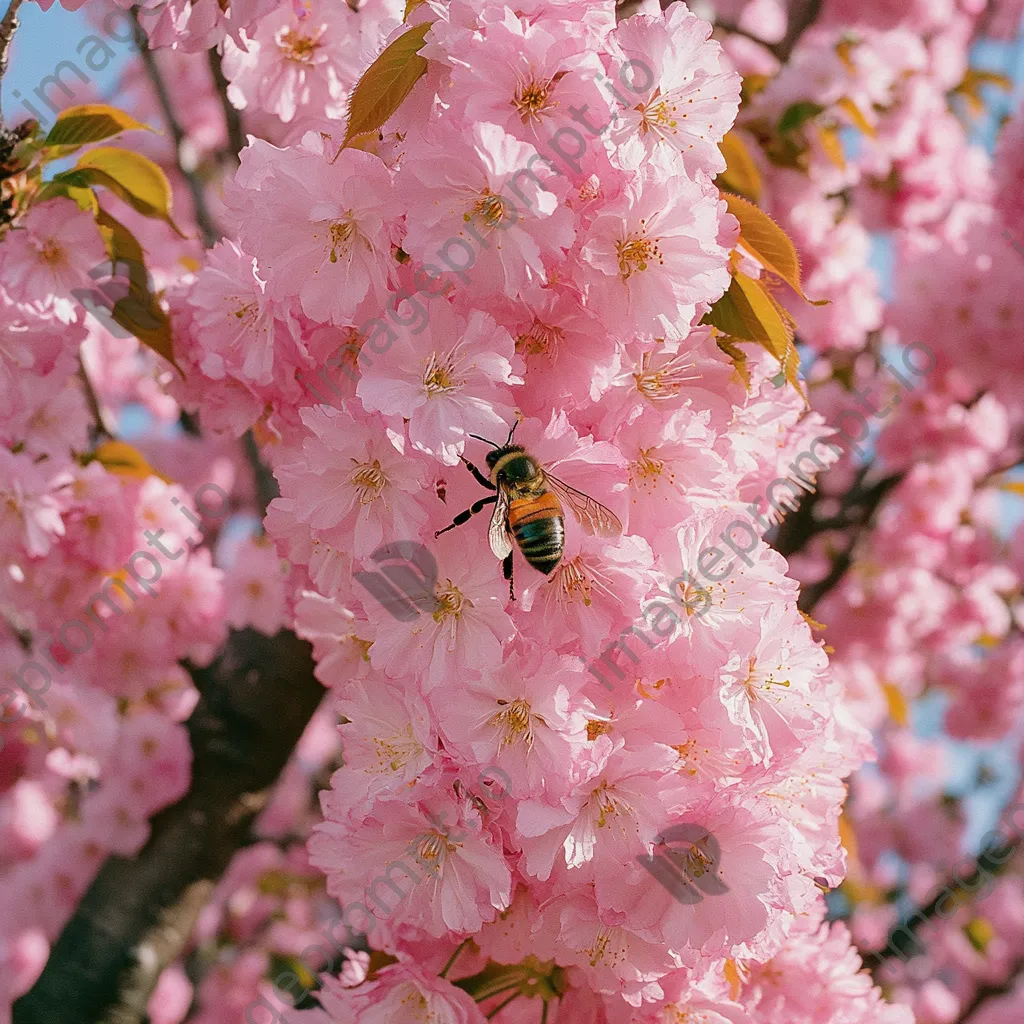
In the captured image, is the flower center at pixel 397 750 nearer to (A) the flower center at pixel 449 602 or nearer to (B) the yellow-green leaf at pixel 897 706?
(A) the flower center at pixel 449 602

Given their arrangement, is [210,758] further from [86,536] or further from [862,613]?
[862,613]

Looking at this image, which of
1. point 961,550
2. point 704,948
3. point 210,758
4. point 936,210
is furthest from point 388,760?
point 961,550

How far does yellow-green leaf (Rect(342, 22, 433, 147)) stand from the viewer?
1224mm

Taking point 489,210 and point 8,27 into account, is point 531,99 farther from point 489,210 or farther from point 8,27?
point 8,27

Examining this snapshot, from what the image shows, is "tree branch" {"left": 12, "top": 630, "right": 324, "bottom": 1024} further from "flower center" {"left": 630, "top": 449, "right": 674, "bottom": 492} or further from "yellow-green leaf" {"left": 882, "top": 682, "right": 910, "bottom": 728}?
"yellow-green leaf" {"left": 882, "top": 682, "right": 910, "bottom": 728}

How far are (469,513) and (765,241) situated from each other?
565 mm

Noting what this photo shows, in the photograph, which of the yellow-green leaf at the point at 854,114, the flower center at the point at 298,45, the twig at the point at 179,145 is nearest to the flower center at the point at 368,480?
the flower center at the point at 298,45

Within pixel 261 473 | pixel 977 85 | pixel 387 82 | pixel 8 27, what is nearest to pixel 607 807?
pixel 387 82

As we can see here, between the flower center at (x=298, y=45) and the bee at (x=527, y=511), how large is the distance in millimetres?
977

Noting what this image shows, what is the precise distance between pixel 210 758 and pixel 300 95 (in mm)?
1541

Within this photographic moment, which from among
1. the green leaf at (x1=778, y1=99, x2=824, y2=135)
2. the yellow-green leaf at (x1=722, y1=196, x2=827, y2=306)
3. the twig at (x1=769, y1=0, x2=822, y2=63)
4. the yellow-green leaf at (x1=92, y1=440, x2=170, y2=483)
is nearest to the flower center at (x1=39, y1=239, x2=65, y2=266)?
the yellow-green leaf at (x1=92, y1=440, x2=170, y2=483)

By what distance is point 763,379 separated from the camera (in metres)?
1.50

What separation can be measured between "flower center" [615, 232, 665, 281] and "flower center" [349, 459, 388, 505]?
36 cm

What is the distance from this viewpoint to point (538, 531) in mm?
1204
